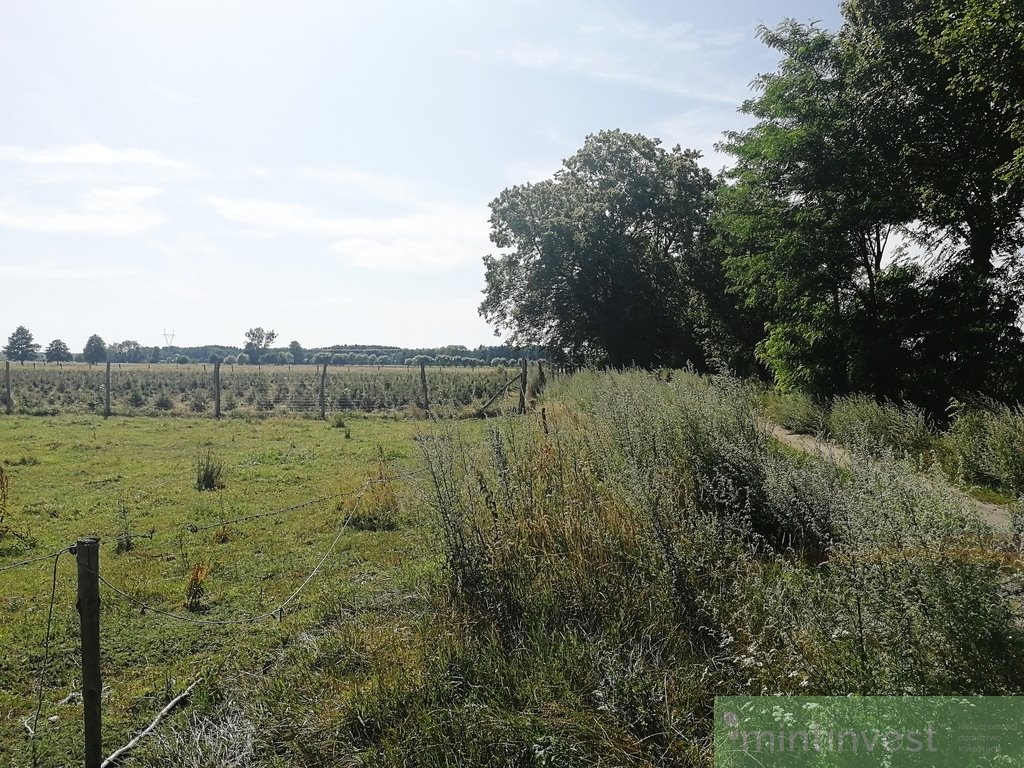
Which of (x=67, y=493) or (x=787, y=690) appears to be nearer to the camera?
(x=787, y=690)

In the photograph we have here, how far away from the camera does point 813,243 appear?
14.3m

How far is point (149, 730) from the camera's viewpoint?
12.8 feet

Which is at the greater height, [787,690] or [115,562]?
[787,690]

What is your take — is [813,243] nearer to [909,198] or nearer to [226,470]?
[909,198]

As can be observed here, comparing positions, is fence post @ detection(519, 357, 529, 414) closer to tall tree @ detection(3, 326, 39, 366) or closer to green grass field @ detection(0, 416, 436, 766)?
green grass field @ detection(0, 416, 436, 766)

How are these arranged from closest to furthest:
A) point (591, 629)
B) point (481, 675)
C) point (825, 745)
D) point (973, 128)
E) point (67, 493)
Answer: point (825, 745), point (481, 675), point (591, 629), point (67, 493), point (973, 128)

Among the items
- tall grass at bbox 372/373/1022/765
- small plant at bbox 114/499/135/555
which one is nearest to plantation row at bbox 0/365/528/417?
small plant at bbox 114/499/135/555

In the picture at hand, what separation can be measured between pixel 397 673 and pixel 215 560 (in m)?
4.41

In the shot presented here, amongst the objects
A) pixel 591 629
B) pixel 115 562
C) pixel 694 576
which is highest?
pixel 694 576

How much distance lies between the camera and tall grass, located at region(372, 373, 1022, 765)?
296cm

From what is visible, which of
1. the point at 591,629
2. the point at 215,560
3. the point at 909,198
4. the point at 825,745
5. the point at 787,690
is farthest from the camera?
the point at 909,198

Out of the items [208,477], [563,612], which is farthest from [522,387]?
[563,612]

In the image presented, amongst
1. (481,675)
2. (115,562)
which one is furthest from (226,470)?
(481,675)

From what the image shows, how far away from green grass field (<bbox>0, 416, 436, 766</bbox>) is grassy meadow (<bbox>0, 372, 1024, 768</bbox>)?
0.12ft
